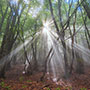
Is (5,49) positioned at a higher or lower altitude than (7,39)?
lower

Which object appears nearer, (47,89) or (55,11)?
(47,89)

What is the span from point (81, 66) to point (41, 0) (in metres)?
8.55

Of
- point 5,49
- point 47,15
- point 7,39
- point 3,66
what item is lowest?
point 3,66

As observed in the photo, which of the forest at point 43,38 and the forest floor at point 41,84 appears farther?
the forest at point 43,38

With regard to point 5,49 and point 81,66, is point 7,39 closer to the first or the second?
point 5,49

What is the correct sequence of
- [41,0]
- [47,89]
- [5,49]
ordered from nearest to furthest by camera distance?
[47,89]
[5,49]
[41,0]

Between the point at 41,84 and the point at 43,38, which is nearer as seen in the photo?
the point at 41,84

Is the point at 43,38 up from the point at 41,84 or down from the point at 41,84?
up

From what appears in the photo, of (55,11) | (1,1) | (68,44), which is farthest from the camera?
(68,44)

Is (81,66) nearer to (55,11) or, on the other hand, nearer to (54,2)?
(55,11)

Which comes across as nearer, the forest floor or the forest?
the forest floor

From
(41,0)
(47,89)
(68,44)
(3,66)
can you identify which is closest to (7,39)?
(3,66)

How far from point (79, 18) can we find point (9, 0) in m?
7.58

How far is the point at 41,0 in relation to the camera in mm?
8180
